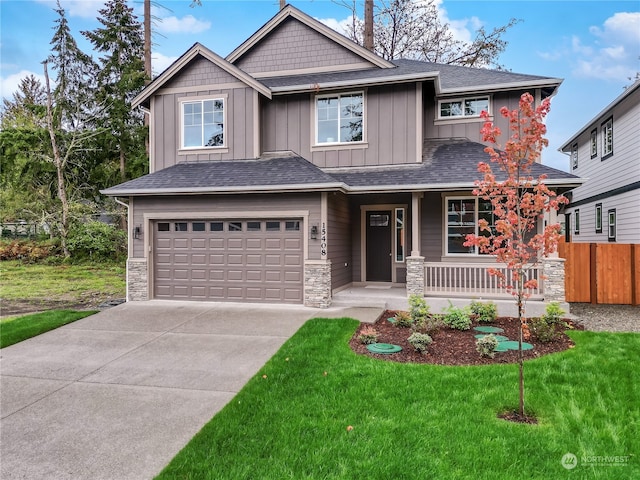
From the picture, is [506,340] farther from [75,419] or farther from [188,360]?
[75,419]

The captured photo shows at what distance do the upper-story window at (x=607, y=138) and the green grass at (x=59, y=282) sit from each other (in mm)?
17245

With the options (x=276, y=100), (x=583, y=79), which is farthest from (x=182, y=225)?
(x=583, y=79)

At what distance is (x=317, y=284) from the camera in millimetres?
9414

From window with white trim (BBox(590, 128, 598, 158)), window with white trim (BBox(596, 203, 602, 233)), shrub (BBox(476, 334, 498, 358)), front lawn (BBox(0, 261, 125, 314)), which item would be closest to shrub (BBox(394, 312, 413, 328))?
shrub (BBox(476, 334, 498, 358))

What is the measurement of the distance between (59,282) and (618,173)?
1982 centimetres

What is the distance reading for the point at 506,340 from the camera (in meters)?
6.75

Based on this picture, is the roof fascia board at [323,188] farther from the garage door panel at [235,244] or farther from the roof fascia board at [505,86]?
the roof fascia board at [505,86]

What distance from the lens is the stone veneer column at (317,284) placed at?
30.8ft

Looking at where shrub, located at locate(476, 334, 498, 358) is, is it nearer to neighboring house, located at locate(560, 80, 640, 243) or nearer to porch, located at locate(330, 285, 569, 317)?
porch, located at locate(330, 285, 569, 317)

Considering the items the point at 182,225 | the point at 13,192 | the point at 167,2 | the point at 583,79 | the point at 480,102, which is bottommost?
the point at 182,225

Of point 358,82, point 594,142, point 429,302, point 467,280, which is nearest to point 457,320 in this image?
point 429,302

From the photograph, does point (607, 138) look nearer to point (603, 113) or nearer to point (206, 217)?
point (603, 113)

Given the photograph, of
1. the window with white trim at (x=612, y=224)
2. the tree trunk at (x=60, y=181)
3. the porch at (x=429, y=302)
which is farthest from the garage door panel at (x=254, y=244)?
the tree trunk at (x=60, y=181)

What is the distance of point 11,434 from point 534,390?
5459 mm
